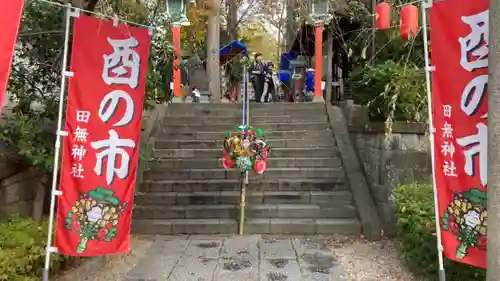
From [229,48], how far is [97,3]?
12.4 metres

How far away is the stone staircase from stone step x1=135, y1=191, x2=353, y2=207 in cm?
2

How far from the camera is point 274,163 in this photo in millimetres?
8977

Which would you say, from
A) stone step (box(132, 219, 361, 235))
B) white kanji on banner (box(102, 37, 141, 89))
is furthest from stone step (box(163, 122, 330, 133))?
white kanji on banner (box(102, 37, 141, 89))

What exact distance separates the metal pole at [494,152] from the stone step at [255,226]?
4.10 meters

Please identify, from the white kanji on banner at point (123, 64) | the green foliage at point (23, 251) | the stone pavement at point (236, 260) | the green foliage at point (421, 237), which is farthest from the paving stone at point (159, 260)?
the green foliage at point (421, 237)

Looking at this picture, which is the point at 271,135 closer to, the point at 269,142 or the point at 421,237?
the point at 269,142

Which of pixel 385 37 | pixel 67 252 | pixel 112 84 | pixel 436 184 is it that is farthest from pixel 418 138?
pixel 67 252

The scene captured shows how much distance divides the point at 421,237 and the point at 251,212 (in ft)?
11.2

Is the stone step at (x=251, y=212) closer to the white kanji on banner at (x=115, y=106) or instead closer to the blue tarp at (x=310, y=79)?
the white kanji on banner at (x=115, y=106)

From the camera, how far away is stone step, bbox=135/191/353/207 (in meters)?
8.00

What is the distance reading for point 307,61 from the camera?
18.0 metres

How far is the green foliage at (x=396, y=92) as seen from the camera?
6.11 m

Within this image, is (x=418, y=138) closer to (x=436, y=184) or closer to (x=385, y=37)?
(x=385, y=37)

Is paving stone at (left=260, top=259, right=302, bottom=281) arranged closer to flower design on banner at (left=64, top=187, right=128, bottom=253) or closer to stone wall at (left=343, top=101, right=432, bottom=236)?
flower design on banner at (left=64, top=187, right=128, bottom=253)
